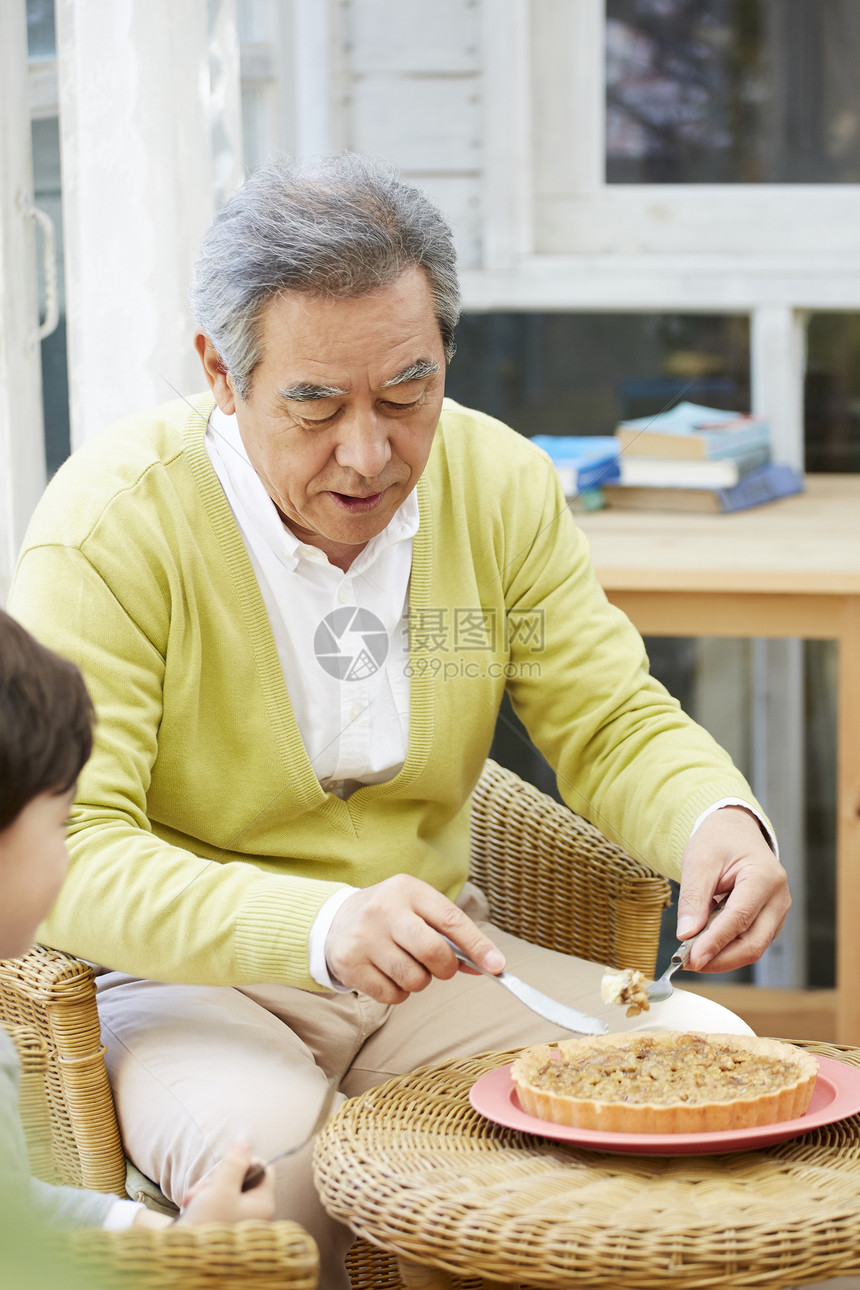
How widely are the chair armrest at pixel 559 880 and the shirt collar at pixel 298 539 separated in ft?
1.17

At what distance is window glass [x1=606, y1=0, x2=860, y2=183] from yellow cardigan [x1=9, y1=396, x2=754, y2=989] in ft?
4.23

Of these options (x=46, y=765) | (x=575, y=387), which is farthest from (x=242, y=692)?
(x=575, y=387)

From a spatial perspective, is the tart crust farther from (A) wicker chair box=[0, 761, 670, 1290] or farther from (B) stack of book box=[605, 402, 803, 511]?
(B) stack of book box=[605, 402, 803, 511]

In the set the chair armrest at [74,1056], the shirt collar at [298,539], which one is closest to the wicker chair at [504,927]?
the chair armrest at [74,1056]

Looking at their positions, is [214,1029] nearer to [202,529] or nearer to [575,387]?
[202,529]

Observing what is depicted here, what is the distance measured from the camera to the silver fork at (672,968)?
44.7 inches

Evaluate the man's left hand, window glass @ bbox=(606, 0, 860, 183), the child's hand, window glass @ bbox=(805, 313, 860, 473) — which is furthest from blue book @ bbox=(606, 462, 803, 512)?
the child's hand

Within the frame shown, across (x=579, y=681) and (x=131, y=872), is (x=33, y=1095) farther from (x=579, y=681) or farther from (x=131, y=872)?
(x=579, y=681)

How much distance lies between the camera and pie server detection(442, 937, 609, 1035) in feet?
3.43

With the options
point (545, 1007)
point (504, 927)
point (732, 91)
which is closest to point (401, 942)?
point (545, 1007)

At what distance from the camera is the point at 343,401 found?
1.14 meters

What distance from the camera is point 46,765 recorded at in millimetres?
841

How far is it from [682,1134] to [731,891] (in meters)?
0.30

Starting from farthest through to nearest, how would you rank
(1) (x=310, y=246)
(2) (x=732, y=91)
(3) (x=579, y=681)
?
(2) (x=732, y=91), (3) (x=579, y=681), (1) (x=310, y=246)
